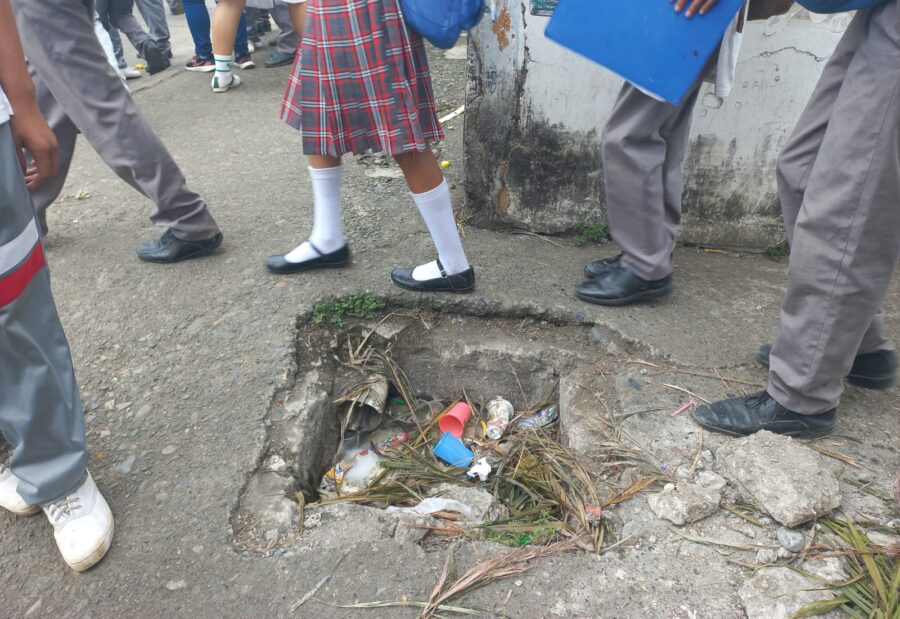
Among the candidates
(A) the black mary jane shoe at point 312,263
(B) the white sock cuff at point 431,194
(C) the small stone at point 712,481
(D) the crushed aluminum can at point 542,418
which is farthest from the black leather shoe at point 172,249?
(C) the small stone at point 712,481

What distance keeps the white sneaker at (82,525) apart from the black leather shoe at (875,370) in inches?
73.2

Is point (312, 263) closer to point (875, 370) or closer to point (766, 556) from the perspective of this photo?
A: point (766, 556)

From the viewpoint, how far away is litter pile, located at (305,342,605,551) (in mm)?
1647

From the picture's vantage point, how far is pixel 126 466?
5.78ft

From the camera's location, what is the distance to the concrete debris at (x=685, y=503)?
155 cm

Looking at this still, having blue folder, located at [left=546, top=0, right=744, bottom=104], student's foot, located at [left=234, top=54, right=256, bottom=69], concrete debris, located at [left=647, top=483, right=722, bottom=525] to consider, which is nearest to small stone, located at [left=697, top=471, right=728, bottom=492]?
concrete debris, located at [left=647, top=483, right=722, bottom=525]

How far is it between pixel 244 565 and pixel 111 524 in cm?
37

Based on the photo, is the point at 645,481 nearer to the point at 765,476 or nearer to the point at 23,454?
the point at 765,476

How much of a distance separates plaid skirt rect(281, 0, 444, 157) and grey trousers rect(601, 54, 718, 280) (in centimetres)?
62

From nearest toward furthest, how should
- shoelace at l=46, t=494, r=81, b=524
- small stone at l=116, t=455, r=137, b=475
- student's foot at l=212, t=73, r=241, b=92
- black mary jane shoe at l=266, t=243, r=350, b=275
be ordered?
1. shoelace at l=46, t=494, r=81, b=524
2. small stone at l=116, t=455, r=137, b=475
3. black mary jane shoe at l=266, t=243, r=350, b=275
4. student's foot at l=212, t=73, r=241, b=92

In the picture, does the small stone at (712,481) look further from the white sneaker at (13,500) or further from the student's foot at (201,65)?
the student's foot at (201,65)

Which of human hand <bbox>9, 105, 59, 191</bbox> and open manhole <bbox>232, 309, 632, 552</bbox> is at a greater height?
human hand <bbox>9, 105, 59, 191</bbox>

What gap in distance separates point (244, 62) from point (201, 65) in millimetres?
384

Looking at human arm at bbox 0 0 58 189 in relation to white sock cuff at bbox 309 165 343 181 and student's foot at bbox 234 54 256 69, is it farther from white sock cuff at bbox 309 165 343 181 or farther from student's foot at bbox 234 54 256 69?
student's foot at bbox 234 54 256 69
